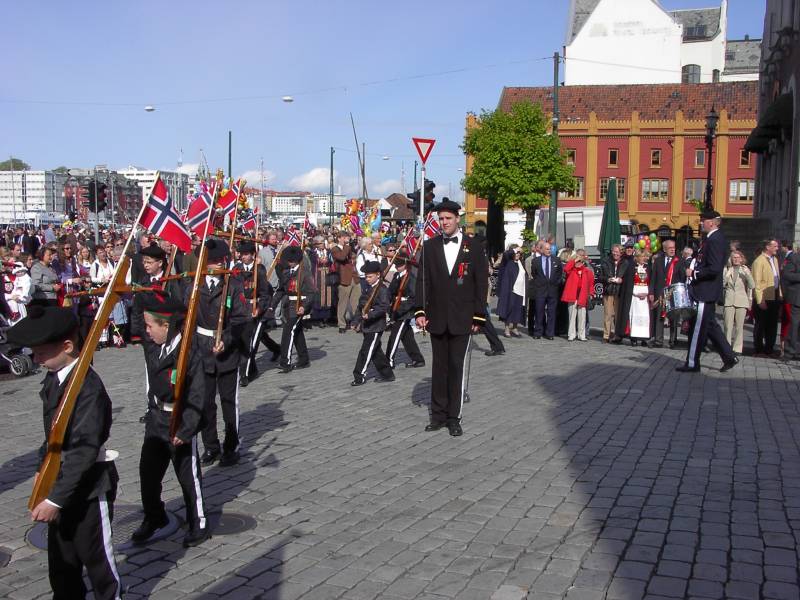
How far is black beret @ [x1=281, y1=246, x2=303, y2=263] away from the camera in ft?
38.7

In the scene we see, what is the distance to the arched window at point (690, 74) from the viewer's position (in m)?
76.6

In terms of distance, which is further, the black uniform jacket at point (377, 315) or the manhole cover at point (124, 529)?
the black uniform jacket at point (377, 315)

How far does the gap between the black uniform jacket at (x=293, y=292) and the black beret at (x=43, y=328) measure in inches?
309

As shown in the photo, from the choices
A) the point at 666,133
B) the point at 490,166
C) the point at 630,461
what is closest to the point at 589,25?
the point at 666,133

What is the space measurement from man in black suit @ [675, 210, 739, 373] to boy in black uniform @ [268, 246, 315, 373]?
17.9 feet

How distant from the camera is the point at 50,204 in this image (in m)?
110

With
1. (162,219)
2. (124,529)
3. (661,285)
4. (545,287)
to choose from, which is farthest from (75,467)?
(545,287)

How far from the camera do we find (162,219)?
18.0 feet

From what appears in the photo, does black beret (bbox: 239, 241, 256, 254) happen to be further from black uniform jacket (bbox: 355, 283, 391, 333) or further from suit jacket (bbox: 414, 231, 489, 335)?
suit jacket (bbox: 414, 231, 489, 335)

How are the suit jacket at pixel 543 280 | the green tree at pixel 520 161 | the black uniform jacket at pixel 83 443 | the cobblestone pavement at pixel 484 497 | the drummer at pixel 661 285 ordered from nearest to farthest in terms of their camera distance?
the black uniform jacket at pixel 83 443 < the cobblestone pavement at pixel 484 497 < the drummer at pixel 661 285 < the suit jacket at pixel 543 280 < the green tree at pixel 520 161

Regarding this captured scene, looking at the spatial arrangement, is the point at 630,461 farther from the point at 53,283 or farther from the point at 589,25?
the point at 589,25

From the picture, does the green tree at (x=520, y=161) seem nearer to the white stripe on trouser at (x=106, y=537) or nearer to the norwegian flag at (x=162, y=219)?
the norwegian flag at (x=162, y=219)

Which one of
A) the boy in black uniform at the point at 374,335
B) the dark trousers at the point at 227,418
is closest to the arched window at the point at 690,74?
the boy in black uniform at the point at 374,335

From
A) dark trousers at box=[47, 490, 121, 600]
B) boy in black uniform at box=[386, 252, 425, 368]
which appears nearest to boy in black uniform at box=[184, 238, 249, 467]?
dark trousers at box=[47, 490, 121, 600]
